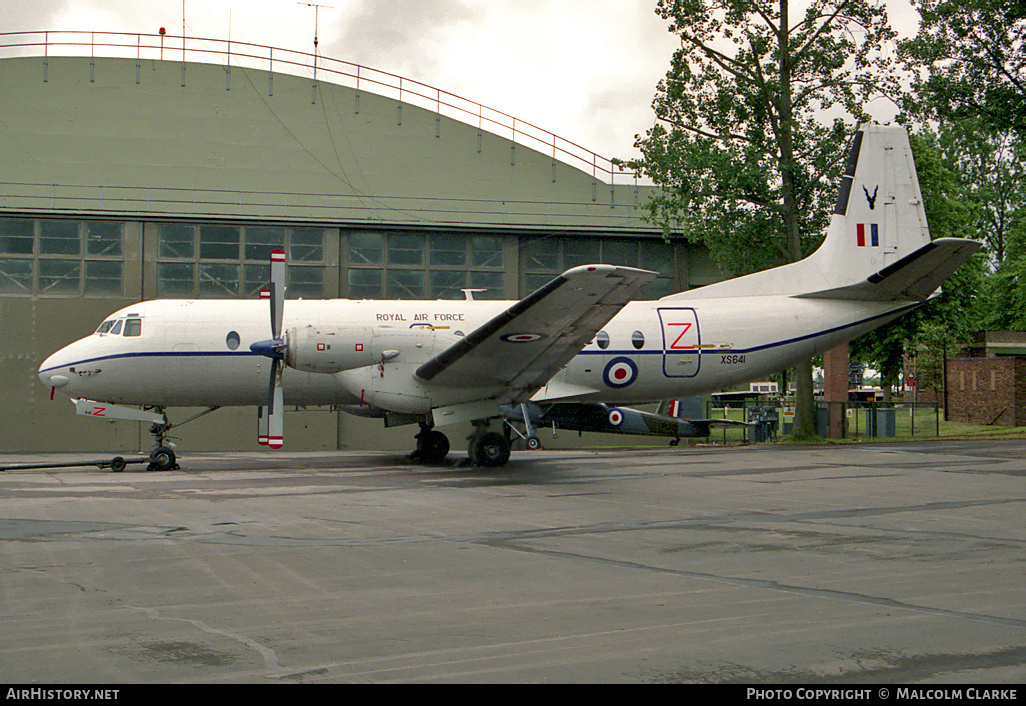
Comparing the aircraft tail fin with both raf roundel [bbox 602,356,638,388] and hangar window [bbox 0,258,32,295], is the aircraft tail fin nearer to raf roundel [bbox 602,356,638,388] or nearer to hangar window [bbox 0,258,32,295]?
raf roundel [bbox 602,356,638,388]

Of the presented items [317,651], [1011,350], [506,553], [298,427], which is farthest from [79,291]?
[1011,350]

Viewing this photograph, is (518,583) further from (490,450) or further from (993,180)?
(993,180)

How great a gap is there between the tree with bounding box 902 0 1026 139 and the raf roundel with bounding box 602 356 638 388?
1564cm

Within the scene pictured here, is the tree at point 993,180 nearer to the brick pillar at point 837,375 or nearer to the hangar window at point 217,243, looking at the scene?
the brick pillar at point 837,375

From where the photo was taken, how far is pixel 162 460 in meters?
18.7

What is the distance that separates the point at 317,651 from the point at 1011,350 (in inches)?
2087

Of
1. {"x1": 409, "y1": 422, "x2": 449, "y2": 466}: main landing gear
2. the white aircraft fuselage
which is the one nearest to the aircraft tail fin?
the white aircraft fuselage

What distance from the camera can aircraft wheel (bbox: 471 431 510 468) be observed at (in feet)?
59.8

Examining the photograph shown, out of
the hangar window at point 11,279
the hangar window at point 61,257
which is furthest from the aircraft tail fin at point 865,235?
the hangar window at point 11,279

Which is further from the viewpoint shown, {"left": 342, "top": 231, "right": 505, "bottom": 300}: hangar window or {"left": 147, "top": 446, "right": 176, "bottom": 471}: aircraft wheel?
{"left": 342, "top": 231, "right": 505, "bottom": 300}: hangar window

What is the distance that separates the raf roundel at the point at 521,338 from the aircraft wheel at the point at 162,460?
8.08 metres

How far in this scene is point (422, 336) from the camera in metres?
18.2

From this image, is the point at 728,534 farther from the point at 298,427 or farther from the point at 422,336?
the point at 298,427

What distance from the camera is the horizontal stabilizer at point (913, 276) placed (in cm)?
1859
